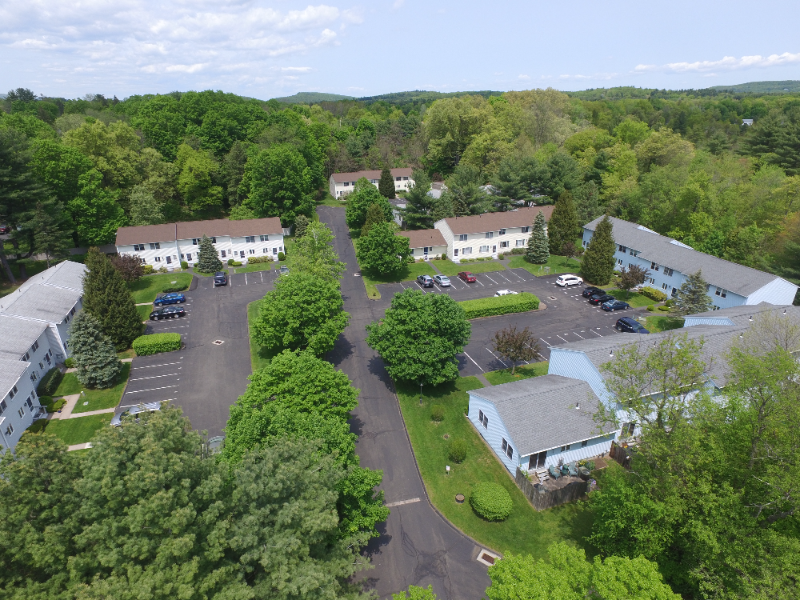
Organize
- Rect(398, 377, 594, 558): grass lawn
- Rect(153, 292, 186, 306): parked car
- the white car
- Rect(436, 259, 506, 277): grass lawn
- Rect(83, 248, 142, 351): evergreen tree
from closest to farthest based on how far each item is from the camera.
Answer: Rect(398, 377, 594, 558): grass lawn
Rect(83, 248, 142, 351): evergreen tree
Rect(153, 292, 186, 306): parked car
the white car
Rect(436, 259, 506, 277): grass lawn

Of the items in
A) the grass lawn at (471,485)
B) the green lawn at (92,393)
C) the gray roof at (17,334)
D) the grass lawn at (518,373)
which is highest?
the gray roof at (17,334)

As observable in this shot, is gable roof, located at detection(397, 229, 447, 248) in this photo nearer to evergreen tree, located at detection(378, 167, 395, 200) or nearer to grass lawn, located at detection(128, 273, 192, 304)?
evergreen tree, located at detection(378, 167, 395, 200)

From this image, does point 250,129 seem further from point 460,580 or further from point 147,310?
point 460,580

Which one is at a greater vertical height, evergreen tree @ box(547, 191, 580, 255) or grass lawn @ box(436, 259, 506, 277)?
evergreen tree @ box(547, 191, 580, 255)

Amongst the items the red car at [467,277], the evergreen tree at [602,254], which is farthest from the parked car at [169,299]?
the evergreen tree at [602,254]

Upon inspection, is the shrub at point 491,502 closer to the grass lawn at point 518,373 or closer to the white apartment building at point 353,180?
the grass lawn at point 518,373

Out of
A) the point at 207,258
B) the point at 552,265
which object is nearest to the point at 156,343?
the point at 207,258

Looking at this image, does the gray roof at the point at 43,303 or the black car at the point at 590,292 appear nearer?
the gray roof at the point at 43,303

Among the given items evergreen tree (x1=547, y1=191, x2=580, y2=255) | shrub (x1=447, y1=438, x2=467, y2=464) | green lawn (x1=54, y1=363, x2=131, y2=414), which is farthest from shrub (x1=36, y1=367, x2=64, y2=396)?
evergreen tree (x1=547, y1=191, x2=580, y2=255)
